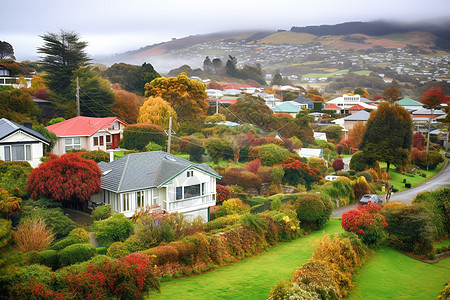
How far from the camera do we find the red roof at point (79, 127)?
32500 millimetres

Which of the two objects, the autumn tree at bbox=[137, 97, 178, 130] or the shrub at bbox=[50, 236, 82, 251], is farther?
the autumn tree at bbox=[137, 97, 178, 130]

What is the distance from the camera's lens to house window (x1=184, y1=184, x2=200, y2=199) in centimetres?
2362

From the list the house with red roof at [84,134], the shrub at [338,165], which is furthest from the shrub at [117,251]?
the shrub at [338,165]

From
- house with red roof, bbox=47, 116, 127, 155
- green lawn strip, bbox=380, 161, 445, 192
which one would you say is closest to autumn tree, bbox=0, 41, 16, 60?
house with red roof, bbox=47, 116, 127, 155

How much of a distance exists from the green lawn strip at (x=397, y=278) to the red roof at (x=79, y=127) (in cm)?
2361

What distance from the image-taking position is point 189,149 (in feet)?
124

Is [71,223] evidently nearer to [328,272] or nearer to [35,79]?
[328,272]

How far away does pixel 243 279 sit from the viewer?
15.8 m

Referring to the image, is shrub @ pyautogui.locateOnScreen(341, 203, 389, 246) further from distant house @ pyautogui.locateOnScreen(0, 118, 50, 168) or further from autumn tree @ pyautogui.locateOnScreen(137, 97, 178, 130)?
autumn tree @ pyautogui.locateOnScreen(137, 97, 178, 130)

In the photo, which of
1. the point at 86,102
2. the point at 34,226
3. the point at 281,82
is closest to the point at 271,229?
the point at 34,226

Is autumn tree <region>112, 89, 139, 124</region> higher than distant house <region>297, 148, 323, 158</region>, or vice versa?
autumn tree <region>112, 89, 139, 124</region>

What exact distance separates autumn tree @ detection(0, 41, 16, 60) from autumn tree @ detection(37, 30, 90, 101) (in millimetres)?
51880

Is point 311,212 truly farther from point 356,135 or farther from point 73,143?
point 356,135

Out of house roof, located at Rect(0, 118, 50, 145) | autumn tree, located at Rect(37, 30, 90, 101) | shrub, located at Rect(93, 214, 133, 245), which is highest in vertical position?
autumn tree, located at Rect(37, 30, 90, 101)
